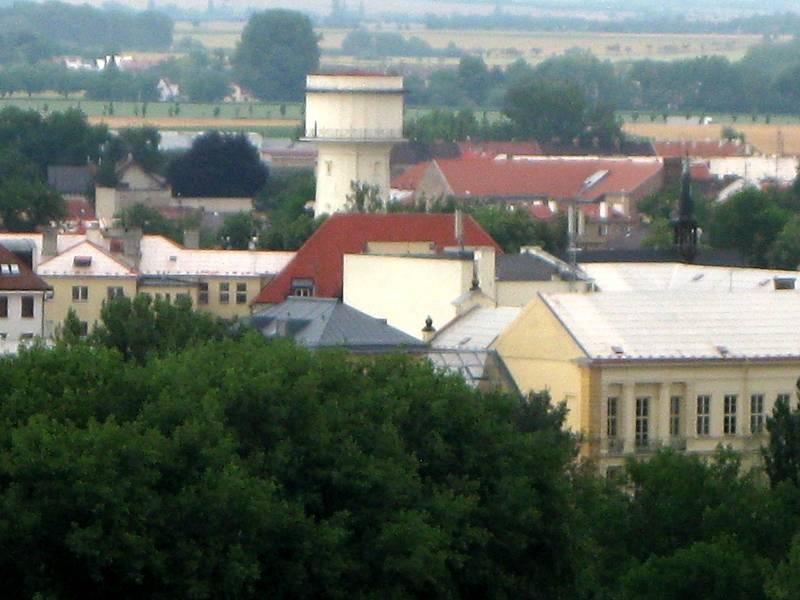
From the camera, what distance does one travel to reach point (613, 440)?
53344mm

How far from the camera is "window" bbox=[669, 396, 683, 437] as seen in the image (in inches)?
2136

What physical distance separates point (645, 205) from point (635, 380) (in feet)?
211

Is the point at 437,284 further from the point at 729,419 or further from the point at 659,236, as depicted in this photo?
the point at 659,236

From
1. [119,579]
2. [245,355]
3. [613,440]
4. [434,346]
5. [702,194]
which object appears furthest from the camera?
[702,194]

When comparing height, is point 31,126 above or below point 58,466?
above

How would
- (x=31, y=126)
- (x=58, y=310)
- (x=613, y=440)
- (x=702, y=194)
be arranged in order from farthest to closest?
(x=31, y=126) → (x=702, y=194) → (x=58, y=310) → (x=613, y=440)

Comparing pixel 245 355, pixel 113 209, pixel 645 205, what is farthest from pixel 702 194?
pixel 245 355

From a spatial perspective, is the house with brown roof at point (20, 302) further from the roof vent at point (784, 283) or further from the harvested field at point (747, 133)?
the harvested field at point (747, 133)

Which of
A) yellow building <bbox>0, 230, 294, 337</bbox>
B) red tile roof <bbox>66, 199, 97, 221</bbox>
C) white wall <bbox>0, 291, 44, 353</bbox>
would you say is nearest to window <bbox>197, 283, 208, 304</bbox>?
yellow building <bbox>0, 230, 294, 337</bbox>

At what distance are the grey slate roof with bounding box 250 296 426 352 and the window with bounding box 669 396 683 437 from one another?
389 centimetres

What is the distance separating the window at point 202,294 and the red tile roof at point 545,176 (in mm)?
47905

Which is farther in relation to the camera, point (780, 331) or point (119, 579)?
point (780, 331)

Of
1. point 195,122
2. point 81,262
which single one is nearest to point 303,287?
point 81,262

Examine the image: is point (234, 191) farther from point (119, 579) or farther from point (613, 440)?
point (119, 579)
